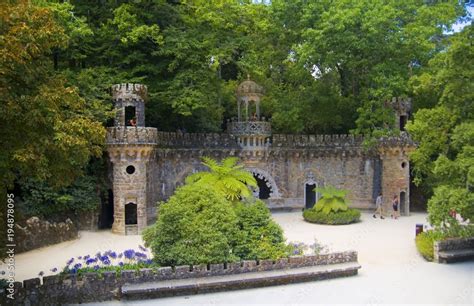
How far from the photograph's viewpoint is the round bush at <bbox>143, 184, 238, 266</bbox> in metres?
16.7

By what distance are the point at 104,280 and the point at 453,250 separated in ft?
47.5

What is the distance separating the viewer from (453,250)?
20266 mm

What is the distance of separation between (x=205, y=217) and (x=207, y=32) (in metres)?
17.2

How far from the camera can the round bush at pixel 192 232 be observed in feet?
54.9

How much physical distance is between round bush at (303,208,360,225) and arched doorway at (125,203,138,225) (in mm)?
10781

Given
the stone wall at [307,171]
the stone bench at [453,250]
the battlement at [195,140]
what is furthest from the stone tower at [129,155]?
the stone bench at [453,250]

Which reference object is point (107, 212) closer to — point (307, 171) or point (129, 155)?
point (129, 155)

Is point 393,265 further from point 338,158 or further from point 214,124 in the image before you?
point 214,124

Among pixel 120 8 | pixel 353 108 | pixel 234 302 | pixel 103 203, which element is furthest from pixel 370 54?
pixel 234 302

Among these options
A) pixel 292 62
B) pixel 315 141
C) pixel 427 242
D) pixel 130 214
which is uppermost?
pixel 292 62

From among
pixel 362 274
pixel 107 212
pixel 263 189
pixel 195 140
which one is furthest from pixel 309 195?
pixel 362 274

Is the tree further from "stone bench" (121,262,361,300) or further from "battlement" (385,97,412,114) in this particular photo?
"battlement" (385,97,412,114)

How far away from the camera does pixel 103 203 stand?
28.0m

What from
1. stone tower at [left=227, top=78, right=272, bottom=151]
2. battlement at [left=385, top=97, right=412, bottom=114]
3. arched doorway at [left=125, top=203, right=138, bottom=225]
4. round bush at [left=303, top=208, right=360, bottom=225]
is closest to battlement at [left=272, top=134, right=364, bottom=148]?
stone tower at [left=227, top=78, right=272, bottom=151]
